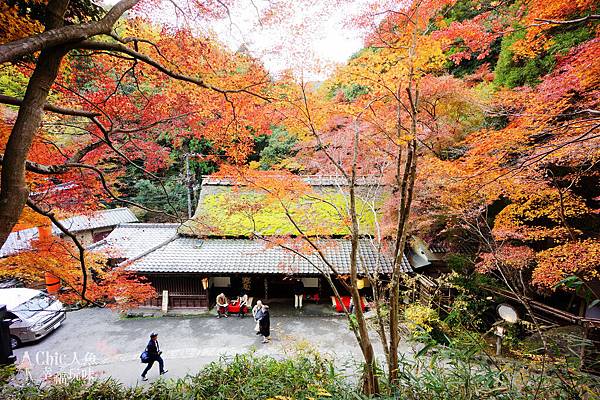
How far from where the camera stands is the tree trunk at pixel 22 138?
2.50m

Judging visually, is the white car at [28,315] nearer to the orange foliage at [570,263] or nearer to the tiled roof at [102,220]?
the tiled roof at [102,220]

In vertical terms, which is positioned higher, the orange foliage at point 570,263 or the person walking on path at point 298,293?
the orange foliage at point 570,263

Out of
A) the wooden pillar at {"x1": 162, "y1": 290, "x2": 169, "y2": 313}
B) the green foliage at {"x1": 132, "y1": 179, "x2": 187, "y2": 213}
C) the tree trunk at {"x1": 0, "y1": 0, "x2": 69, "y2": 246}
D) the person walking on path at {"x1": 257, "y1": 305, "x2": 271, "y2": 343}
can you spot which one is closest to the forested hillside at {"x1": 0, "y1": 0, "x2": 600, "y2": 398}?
the tree trunk at {"x1": 0, "y1": 0, "x2": 69, "y2": 246}

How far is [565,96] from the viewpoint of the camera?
6.60 m

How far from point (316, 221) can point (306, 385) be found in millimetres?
7670

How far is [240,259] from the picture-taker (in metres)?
11.9

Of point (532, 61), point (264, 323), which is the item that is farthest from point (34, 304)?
point (532, 61)

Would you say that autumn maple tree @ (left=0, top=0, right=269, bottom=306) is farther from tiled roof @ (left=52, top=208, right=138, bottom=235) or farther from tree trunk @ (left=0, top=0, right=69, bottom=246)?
tiled roof @ (left=52, top=208, right=138, bottom=235)

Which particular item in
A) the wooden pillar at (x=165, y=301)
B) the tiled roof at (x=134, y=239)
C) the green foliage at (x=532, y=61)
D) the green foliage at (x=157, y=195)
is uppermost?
the green foliage at (x=532, y=61)

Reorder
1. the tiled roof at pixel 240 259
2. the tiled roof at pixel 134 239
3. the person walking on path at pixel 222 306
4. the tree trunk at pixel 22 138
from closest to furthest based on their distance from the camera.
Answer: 1. the tree trunk at pixel 22 138
2. the tiled roof at pixel 240 259
3. the person walking on path at pixel 222 306
4. the tiled roof at pixel 134 239

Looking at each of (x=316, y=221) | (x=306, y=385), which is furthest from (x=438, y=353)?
(x=316, y=221)

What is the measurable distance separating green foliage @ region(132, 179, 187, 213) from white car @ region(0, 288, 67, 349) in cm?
971

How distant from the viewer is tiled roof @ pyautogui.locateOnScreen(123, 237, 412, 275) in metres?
11.4

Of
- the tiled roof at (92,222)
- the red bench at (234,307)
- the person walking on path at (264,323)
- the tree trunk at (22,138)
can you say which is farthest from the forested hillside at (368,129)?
the tiled roof at (92,222)
